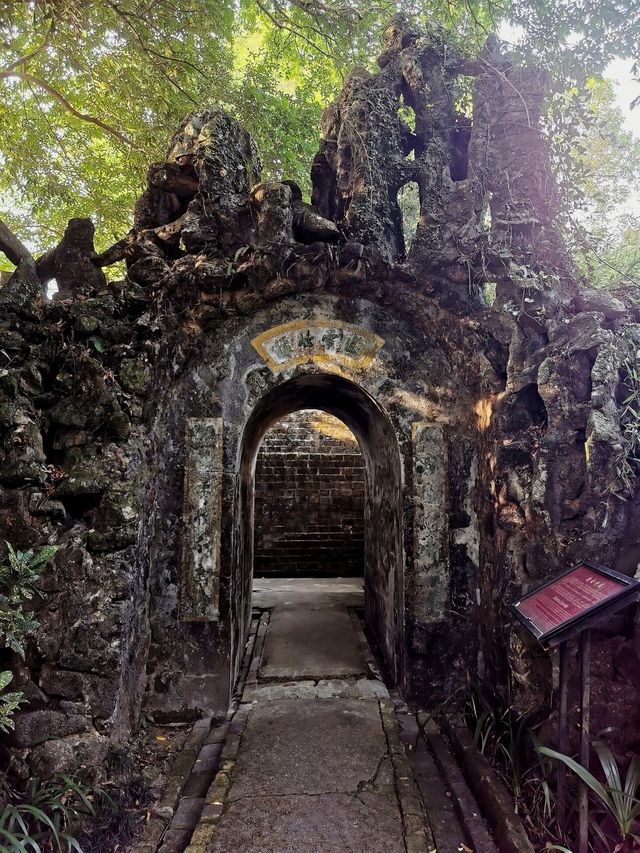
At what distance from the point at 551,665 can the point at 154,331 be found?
3883 millimetres

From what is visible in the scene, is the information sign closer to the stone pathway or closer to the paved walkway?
the stone pathway

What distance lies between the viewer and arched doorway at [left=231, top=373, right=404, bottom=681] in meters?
4.43

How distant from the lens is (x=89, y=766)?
2.94 metres

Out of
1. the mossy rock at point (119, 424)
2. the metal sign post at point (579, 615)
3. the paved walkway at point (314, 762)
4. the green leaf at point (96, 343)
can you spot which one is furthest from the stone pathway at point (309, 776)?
the green leaf at point (96, 343)

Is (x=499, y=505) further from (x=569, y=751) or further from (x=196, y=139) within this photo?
(x=196, y=139)

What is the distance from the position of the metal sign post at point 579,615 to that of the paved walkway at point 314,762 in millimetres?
914

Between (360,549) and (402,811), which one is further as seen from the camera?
(360,549)

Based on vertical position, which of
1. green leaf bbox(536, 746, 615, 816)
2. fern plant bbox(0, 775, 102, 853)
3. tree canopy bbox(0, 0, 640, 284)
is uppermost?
tree canopy bbox(0, 0, 640, 284)

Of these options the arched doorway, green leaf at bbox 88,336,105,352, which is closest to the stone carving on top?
the arched doorway

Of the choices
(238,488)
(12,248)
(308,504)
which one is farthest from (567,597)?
(308,504)

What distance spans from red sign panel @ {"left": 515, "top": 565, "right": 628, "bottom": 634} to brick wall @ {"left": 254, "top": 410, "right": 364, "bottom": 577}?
695 cm

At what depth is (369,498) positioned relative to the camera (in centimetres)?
630

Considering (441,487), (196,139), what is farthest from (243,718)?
(196,139)

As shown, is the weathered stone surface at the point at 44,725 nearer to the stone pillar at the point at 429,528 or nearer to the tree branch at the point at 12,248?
the stone pillar at the point at 429,528
